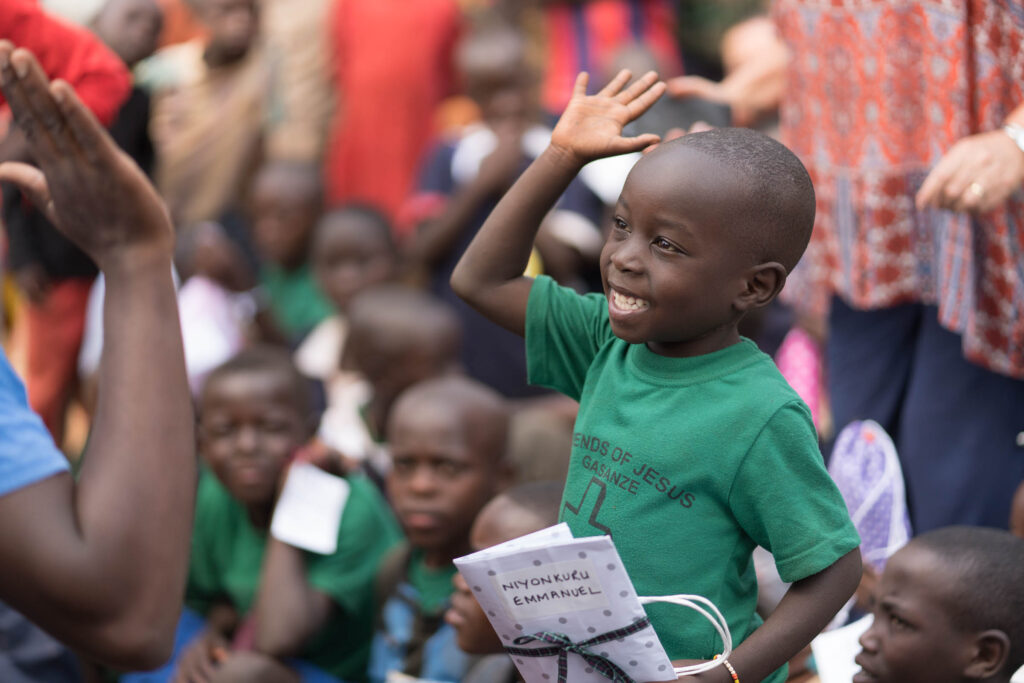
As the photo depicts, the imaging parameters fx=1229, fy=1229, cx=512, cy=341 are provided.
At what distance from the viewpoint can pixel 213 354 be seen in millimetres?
4848

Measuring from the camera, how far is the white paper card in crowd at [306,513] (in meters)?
3.33

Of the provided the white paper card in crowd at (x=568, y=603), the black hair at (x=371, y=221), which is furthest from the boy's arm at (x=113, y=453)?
the black hair at (x=371, y=221)

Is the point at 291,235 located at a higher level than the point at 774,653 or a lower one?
lower

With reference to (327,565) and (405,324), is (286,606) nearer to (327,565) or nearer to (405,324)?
(327,565)

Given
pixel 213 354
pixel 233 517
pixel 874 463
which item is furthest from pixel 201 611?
pixel 874 463

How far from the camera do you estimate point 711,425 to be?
1.71 meters

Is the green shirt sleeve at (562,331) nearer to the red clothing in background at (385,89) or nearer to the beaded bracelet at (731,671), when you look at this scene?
the beaded bracelet at (731,671)

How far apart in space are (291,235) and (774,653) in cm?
433

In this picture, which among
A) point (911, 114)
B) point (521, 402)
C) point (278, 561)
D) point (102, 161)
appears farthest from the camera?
point (521, 402)

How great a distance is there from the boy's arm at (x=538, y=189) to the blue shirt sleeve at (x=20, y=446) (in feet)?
2.53

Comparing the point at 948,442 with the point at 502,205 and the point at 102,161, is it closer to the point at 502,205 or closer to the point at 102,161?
the point at 502,205

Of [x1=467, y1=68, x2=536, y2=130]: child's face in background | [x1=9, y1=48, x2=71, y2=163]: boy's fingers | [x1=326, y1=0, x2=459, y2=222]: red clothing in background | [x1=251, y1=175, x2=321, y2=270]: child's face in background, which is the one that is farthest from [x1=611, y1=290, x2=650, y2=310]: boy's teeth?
[x1=326, y1=0, x2=459, y2=222]: red clothing in background

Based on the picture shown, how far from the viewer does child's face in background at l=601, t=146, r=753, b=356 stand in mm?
1688

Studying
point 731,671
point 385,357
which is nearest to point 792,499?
point 731,671
